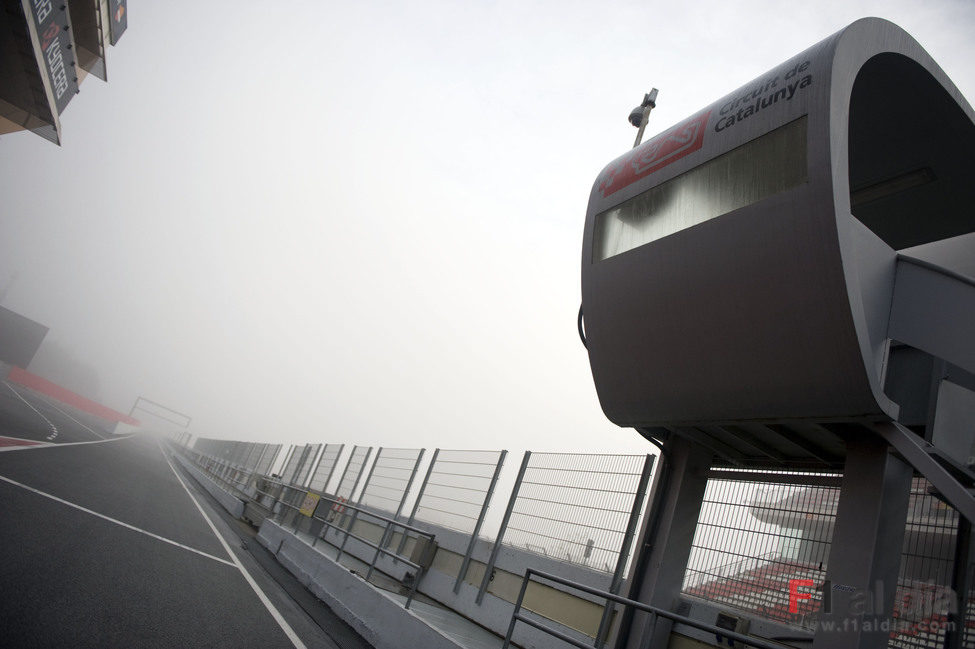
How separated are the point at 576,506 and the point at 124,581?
4888 millimetres

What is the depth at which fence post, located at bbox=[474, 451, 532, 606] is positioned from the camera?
25.8ft

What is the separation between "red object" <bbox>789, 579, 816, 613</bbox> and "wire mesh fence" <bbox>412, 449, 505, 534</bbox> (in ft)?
15.6

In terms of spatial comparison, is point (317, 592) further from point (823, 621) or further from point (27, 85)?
point (27, 85)

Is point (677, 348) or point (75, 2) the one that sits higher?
point (75, 2)

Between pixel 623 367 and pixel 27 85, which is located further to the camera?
pixel 27 85

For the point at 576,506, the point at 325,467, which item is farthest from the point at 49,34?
the point at 576,506

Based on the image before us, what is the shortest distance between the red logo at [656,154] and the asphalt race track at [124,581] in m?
5.49

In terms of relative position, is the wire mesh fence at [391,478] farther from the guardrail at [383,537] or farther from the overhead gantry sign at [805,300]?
the overhead gantry sign at [805,300]

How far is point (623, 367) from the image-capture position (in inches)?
220

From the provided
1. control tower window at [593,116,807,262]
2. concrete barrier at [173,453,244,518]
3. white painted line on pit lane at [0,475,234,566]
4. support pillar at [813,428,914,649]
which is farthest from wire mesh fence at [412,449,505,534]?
concrete barrier at [173,453,244,518]

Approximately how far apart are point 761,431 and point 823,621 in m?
1.71

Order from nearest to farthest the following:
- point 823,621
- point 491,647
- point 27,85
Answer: point 823,621 < point 491,647 < point 27,85

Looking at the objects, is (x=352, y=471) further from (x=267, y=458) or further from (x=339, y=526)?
(x=267, y=458)

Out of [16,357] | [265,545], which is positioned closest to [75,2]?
[265,545]
